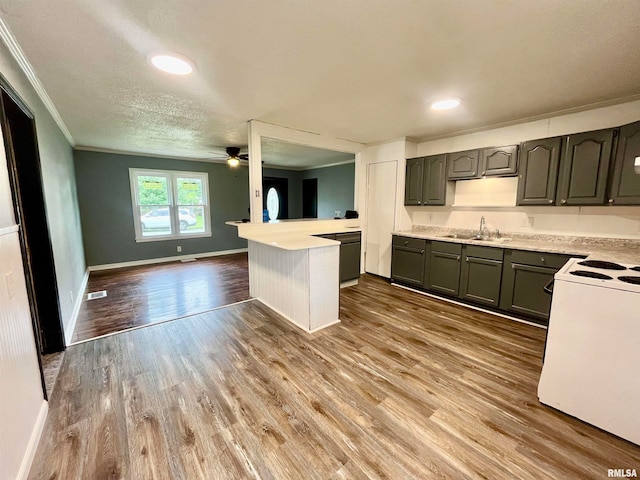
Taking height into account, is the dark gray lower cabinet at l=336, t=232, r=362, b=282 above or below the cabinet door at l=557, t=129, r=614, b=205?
below

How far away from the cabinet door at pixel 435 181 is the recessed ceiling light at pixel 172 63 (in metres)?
3.33

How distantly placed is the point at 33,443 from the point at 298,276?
2126 millimetres

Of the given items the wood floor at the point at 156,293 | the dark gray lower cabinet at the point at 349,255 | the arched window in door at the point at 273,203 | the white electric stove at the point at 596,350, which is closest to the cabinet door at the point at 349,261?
the dark gray lower cabinet at the point at 349,255

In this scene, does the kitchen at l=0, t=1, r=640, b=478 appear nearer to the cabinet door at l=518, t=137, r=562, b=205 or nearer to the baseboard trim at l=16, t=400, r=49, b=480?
the baseboard trim at l=16, t=400, r=49, b=480

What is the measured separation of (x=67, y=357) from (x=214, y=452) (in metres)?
1.91

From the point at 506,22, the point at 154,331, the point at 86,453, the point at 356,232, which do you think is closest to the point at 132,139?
the point at 154,331

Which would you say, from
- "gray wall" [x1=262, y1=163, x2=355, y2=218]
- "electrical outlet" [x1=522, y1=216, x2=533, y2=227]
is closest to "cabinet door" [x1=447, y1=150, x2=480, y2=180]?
"electrical outlet" [x1=522, y1=216, x2=533, y2=227]

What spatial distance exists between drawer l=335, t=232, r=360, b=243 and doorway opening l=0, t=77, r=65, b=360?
323 cm

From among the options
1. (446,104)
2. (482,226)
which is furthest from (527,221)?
(446,104)

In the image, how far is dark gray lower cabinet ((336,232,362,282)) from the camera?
420 centimetres

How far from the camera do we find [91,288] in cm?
434

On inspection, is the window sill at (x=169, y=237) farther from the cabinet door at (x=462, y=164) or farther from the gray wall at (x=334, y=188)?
the cabinet door at (x=462, y=164)

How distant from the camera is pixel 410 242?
4051 mm

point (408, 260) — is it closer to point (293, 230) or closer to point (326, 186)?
point (293, 230)
